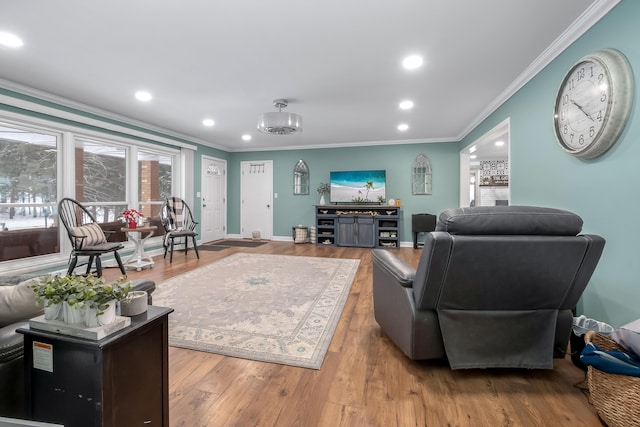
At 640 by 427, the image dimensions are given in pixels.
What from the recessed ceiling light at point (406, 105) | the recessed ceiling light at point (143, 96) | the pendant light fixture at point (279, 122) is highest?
the recessed ceiling light at point (406, 105)

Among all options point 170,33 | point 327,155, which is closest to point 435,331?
point 170,33

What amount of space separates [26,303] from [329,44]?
248 cm

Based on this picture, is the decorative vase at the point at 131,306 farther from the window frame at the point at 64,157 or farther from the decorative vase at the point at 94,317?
the window frame at the point at 64,157

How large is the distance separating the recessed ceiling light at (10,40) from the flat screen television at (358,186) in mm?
5203

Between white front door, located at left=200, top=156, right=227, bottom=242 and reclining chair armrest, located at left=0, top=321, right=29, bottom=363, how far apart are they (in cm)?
588

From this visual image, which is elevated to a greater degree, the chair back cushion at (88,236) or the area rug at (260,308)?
the chair back cushion at (88,236)

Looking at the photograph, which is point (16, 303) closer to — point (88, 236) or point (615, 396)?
point (615, 396)

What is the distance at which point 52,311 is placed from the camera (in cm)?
91

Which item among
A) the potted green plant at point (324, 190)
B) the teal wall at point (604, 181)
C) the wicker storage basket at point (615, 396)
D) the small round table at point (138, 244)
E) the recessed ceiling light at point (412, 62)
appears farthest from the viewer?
the potted green plant at point (324, 190)

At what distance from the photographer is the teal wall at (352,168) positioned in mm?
6266

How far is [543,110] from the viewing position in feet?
8.96

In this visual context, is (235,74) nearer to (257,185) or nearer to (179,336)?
(179,336)

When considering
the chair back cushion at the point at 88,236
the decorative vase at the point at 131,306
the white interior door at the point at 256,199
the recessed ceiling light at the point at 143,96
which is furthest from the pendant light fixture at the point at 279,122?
the white interior door at the point at 256,199

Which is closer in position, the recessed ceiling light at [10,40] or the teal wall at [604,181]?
the teal wall at [604,181]
